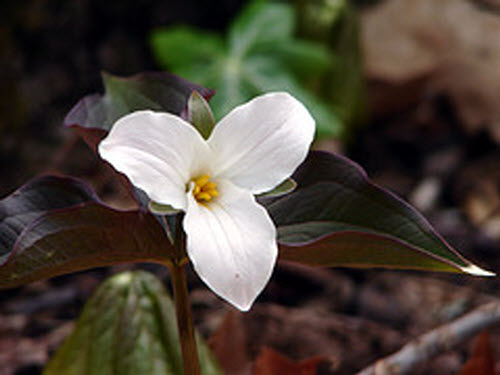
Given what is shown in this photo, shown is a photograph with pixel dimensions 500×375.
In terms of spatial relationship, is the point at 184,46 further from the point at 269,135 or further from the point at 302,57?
the point at 269,135

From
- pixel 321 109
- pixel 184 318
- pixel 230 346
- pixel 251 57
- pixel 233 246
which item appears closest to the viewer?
pixel 233 246

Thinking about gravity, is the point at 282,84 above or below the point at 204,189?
below

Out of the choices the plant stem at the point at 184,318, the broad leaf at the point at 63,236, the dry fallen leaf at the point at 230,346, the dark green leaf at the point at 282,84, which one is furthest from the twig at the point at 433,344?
the dark green leaf at the point at 282,84

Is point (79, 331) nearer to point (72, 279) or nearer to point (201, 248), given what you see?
point (201, 248)

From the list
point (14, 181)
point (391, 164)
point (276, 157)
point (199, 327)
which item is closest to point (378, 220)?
point (276, 157)

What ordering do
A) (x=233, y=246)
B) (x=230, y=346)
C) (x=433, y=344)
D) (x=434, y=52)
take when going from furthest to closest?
(x=434, y=52), (x=230, y=346), (x=433, y=344), (x=233, y=246)

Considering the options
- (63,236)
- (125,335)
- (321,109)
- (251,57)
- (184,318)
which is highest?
(63,236)

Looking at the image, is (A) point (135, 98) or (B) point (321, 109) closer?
(A) point (135, 98)

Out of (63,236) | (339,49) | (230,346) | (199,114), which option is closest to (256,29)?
(339,49)
